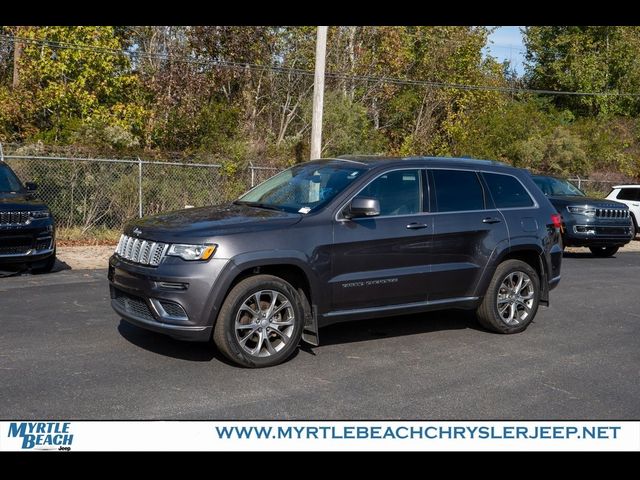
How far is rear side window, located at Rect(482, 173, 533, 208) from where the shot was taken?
7.92m

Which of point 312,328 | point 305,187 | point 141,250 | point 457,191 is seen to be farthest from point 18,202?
point 457,191

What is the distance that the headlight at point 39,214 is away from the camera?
11084mm

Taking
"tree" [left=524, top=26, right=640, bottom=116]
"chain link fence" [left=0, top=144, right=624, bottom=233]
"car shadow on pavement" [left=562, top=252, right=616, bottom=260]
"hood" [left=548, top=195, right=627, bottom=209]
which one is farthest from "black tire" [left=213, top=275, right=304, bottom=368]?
"tree" [left=524, top=26, right=640, bottom=116]

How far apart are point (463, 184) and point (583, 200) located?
9497 millimetres

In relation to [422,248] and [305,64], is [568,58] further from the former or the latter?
[422,248]

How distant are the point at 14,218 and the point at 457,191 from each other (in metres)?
6.76

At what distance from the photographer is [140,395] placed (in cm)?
552

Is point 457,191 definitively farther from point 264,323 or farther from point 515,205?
point 264,323

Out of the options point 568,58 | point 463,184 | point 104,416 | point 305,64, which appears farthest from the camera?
point 568,58

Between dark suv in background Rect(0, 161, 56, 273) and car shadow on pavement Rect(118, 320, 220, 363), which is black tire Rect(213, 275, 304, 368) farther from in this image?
dark suv in background Rect(0, 161, 56, 273)

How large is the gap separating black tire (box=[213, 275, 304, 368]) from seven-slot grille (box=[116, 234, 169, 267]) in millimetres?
685

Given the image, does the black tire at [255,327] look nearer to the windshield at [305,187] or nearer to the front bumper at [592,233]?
the windshield at [305,187]

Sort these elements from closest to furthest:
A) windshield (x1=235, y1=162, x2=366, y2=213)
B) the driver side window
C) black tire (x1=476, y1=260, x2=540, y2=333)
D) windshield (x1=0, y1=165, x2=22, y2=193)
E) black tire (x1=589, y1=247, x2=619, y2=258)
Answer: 1. windshield (x1=235, y1=162, x2=366, y2=213)
2. the driver side window
3. black tire (x1=476, y1=260, x2=540, y2=333)
4. windshield (x1=0, y1=165, x2=22, y2=193)
5. black tire (x1=589, y1=247, x2=619, y2=258)

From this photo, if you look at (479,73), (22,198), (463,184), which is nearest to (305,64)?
(479,73)
